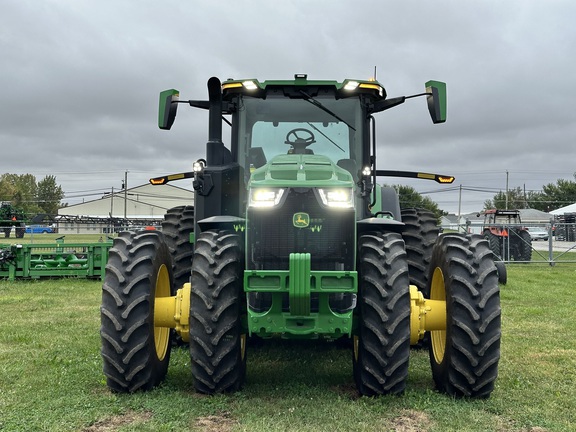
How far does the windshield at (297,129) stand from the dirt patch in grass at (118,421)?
2.85m

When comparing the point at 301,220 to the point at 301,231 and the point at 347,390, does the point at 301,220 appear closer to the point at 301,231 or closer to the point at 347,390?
the point at 301,231

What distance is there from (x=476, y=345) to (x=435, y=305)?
465mm

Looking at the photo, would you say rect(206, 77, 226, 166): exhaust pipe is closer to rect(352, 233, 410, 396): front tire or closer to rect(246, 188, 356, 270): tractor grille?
rect(246, 188, 356, 270): tractor grille

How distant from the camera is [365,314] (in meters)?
4.37

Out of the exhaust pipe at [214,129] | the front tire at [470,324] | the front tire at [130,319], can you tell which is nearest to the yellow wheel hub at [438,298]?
the front tire at [470,324]

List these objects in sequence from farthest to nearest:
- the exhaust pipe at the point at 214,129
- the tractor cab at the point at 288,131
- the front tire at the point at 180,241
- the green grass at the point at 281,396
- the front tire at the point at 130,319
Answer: the front tire at the point at 180,241 → the tractor cab at the point at 288,131 → the exhaust pipe at the point at 214,129 → the front tire at the point at 130,319 → the green grass at the point at 281,396

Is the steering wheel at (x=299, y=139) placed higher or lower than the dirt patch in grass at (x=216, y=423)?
higher

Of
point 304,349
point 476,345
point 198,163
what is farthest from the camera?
point 304,349

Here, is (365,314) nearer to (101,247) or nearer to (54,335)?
(54,335)

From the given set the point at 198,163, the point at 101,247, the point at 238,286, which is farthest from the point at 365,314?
the point at 101,247

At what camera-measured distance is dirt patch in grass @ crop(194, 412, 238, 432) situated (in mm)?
3873

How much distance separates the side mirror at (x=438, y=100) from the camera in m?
5.40

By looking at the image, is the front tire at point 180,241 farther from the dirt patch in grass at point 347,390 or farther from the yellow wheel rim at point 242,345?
the dirt patch in grass at point 347,390

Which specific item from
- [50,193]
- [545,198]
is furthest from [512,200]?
[50,193]
